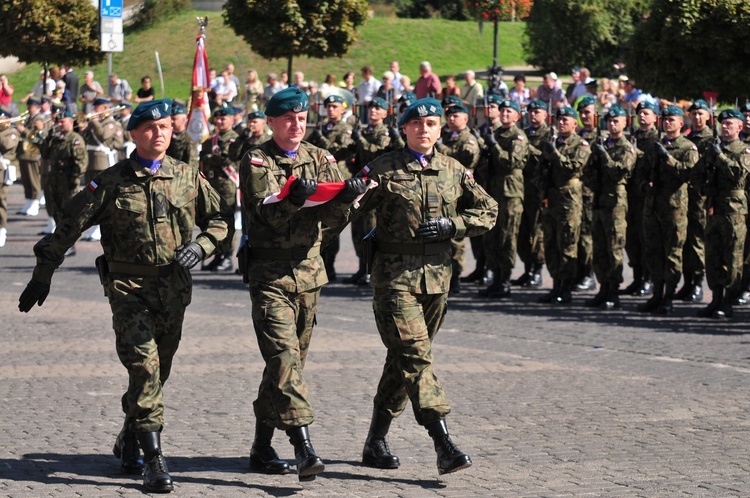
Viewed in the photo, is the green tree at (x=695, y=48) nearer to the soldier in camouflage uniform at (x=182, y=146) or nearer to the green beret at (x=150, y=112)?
the soldier in camouflage uniform at (x=182, y=146)

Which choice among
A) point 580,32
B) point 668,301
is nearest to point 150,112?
point 668,301

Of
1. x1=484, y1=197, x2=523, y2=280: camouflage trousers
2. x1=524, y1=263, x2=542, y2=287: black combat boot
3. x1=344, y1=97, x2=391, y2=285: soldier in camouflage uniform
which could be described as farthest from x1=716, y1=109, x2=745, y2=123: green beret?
x1=344, y1=97, x2=391, y2=285: soldier in camouflage uniform

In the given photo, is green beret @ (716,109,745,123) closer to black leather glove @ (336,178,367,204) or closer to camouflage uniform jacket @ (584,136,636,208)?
camouflage uniform jacket @ (584,136,636,208)

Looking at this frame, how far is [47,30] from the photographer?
104ft

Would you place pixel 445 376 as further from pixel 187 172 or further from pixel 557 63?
pixel 557 63

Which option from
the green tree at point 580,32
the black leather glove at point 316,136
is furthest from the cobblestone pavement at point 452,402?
the green tree at point 580,32

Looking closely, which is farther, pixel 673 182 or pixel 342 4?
pixel 342 4

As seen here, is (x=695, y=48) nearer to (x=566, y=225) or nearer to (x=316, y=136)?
(x=566, y=225)

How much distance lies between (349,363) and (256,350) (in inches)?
40.1

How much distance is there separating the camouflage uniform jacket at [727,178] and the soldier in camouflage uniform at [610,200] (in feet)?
3.50

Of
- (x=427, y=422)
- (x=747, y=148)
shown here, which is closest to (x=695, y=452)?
(x=427, y=422)

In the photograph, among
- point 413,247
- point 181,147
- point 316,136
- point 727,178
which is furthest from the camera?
point 181,147

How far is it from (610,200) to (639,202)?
89 cm

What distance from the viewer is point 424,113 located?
7.86 metres
